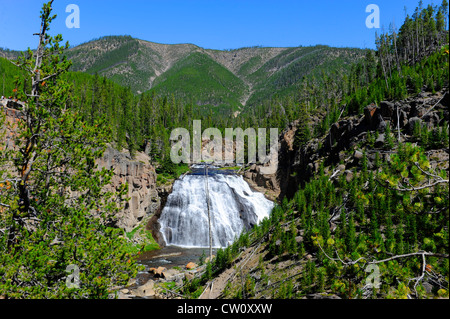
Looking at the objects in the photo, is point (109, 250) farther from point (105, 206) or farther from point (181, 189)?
point (181, 189)

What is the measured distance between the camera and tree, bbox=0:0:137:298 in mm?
7418

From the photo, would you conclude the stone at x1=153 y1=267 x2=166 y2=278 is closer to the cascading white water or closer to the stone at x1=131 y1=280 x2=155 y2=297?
the stone at x1=131 y1=280 x2=155 y2=297

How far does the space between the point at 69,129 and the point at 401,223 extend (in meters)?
17.3

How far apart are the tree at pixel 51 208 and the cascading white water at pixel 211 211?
36.5 metres

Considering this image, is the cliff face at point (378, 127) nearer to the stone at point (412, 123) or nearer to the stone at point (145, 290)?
the stone at point (412, 123)

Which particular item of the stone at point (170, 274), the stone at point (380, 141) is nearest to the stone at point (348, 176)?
the stone at point (380, 141)

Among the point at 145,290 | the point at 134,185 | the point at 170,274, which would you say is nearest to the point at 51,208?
the point at 145,290

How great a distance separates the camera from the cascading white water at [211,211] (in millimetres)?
45344

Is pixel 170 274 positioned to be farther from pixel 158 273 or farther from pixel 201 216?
pixel 201 216

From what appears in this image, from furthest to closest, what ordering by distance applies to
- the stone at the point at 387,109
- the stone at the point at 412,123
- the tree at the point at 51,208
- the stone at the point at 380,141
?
the stone at the point at 387,109
the stone at the point at 380,141
the stone at the point at 412,123
the tree at the point at 51,208

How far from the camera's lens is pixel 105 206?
345 inches

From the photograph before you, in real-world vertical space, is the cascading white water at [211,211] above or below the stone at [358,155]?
below

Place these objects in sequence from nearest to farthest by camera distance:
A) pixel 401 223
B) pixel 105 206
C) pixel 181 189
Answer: pixel 105 206 → pixel 401 223 → pixel 181 189
